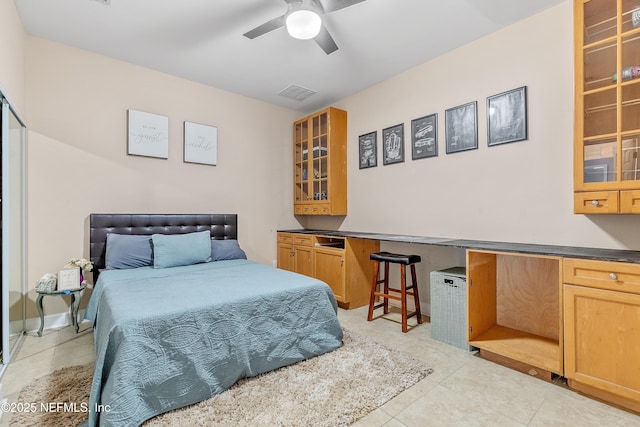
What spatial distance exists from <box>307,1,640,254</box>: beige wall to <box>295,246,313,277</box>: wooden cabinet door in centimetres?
89

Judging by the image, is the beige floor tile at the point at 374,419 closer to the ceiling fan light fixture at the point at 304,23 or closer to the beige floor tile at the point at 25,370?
the beige floor tile at the point at 25,370

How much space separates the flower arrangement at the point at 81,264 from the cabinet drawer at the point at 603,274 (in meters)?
3.93

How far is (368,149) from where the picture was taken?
12.9 ft

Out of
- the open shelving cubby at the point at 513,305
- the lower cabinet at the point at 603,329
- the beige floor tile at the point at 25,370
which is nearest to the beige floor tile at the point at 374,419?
the open shelving cubby at the point at 513,305

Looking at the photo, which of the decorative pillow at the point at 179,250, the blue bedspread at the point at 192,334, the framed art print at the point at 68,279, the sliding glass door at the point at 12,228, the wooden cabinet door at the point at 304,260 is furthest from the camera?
the wooden cabinet door at the point at 304,260

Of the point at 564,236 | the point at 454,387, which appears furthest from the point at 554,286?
the point at 454,387

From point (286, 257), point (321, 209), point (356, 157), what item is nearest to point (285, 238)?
point (286, 257)

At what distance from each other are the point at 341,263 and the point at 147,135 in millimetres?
2679

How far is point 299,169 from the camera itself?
15.5 feet

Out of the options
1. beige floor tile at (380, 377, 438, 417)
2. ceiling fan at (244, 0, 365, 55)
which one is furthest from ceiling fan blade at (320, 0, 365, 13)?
beige floor tile at (380, 377, 438, 417)

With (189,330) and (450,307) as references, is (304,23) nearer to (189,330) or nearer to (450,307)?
(189,330)

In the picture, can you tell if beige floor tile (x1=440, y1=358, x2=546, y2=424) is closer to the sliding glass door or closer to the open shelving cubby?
the open shelving cubby

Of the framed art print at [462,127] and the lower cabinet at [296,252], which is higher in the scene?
the framed art print at [462,127]

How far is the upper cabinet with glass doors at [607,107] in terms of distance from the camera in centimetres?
188
